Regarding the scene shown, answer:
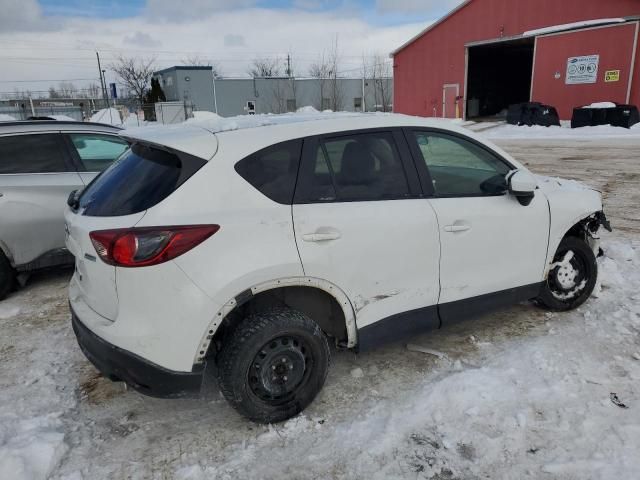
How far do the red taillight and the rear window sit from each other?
0.17m

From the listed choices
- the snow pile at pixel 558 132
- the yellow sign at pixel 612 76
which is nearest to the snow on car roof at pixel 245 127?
the snow pile at pixel 558 132

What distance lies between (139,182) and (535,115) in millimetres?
23955

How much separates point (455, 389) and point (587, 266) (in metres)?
1.91

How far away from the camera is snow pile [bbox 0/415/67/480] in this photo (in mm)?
2557

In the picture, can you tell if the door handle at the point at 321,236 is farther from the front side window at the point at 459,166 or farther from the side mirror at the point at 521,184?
the side mirror at the point at 521,184

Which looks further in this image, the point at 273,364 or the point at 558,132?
the point at 558,132

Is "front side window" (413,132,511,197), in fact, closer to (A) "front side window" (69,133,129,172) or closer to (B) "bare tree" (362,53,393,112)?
(A) "front side window" (69,133,129,172)

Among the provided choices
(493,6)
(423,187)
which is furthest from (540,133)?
(423,187)

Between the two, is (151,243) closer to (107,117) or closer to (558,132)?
(558,132)

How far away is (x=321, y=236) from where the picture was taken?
2.86 meters

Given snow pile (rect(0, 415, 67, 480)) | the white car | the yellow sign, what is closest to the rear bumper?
the white car

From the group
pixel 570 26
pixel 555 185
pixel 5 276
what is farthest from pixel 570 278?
pixel 570 26

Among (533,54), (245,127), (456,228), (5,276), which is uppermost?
(533,54)

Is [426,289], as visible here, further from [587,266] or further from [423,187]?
[587,266]
